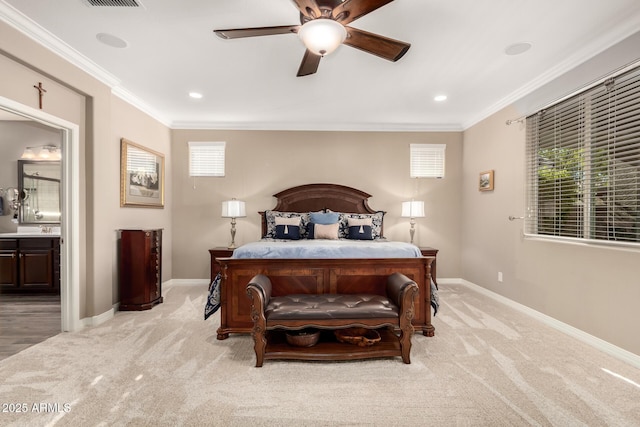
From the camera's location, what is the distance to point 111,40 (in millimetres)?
2699

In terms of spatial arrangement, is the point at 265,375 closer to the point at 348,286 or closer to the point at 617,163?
the point at 348,286

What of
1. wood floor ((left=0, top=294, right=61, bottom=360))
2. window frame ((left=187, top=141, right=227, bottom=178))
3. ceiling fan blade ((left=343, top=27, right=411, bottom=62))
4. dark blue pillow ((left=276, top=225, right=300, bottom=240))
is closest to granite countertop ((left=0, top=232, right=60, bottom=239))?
wood floor ((left=0, top=294, right=61, bottom=360))

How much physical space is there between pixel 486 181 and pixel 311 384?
3856 millimetres

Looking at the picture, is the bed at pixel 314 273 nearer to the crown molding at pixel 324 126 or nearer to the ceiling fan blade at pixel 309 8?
the ceiling fan blade at pixel 309 8

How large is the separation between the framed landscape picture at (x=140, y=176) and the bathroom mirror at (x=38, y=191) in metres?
1.84

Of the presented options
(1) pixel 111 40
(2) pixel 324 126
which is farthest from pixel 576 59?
(1) pixel 111 40

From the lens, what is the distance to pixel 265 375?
223 centimetres

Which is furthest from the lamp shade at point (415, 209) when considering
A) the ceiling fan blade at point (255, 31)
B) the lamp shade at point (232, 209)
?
the ceiling fan blade at point (255, 31)

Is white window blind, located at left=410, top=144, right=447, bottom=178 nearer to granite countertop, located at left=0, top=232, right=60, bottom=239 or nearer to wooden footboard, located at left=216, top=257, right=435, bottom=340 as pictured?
wooden footboard, located at left=216, top=257, right=435, bottom=340

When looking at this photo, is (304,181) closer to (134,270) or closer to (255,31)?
(134,270)

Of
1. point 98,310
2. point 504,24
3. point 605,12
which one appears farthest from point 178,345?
point 605,12

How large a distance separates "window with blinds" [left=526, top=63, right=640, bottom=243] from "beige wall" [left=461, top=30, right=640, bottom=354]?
0.13m

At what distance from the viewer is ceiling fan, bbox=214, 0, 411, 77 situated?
1.76 meters

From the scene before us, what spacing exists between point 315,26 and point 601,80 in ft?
8.97
